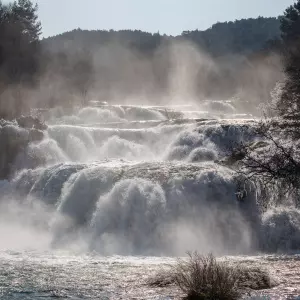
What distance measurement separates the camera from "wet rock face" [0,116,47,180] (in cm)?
2480

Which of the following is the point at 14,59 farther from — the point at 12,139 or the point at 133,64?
the point at 133,64

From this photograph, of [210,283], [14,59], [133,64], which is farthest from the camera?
[133,64]

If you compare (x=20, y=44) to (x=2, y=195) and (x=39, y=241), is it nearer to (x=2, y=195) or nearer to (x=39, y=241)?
(x=2, y=195)

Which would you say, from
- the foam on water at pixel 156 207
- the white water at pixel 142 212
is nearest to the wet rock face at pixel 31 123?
the white water at pixel 142 212

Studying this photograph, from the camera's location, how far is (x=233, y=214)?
1664cm

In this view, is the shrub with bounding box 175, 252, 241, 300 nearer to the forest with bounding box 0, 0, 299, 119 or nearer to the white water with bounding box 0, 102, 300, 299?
the white water with bounding box 0, 102, 300, 299


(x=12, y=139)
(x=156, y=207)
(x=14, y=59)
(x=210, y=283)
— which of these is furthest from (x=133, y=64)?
(x=210, y=283)

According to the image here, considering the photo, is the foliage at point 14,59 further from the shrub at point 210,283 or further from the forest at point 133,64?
the shrub at point 210,283

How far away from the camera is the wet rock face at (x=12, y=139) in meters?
24.8

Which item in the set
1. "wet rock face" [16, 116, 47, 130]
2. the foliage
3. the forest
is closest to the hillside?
the forest

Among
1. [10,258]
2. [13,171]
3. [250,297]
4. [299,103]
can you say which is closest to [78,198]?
[10,258]

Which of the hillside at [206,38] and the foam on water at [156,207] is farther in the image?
the hillside at [206,38]

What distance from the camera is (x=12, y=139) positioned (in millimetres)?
25469

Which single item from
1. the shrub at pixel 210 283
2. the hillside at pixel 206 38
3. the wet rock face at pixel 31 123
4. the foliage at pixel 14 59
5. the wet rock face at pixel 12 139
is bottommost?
the shrub at pixel 210 283
